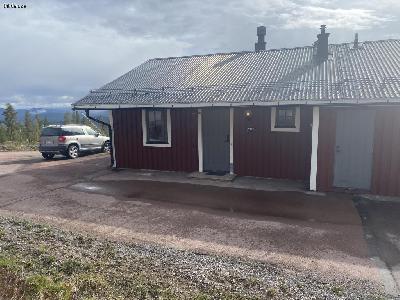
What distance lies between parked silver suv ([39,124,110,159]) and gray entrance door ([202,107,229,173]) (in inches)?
335

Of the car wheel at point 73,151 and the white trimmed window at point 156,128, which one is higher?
the white trimmed window at point 156,128

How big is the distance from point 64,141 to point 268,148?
10.9 m

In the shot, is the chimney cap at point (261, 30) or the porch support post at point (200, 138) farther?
the chimney cap at point (261, 30)

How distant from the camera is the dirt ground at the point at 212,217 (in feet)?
17.4

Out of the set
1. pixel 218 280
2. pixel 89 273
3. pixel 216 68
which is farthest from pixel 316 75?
pixel 89 273

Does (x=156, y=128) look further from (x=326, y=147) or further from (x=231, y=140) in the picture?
(x=326, y=147)

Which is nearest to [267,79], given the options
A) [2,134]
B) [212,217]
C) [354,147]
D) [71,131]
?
[354,147]

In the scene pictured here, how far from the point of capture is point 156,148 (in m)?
12.1

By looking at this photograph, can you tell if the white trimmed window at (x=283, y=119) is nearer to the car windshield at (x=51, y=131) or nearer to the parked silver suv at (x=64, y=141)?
the parked silver suv at (x=64, y=141)

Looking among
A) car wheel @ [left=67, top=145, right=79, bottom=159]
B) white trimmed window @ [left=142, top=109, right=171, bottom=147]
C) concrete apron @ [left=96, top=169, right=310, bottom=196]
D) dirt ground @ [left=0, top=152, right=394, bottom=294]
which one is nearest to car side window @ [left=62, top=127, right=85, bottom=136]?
car wheel @ [left=67, top=145, right=79, bottom=159]

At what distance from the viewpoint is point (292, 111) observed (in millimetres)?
10180

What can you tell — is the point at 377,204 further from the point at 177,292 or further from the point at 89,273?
the point at 89,273

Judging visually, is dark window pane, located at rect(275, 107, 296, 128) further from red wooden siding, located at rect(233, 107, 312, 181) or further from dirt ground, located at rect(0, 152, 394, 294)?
dirt ground, located at rect(0, 152, 394, 294)

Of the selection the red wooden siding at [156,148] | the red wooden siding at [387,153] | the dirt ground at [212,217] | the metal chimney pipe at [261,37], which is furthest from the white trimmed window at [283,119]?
the metal chimney pipe at [261,37]
